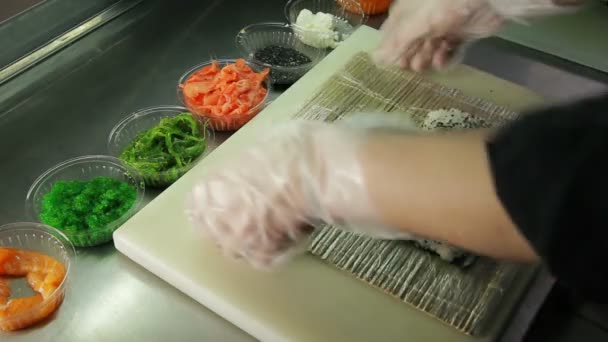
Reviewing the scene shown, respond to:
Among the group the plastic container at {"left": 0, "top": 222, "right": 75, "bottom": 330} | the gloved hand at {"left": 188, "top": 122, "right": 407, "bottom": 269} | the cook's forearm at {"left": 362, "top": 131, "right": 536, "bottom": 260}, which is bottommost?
the plastic container at {"left": 0, "top": 222, "right": 75, "bottom": 330}

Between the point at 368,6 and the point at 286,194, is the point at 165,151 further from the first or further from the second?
the point at 368,6

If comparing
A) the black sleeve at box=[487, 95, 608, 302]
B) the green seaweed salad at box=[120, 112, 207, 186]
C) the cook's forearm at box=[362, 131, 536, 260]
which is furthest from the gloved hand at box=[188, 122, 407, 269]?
the green seaweed salad at box=[120, 112, 207, 186]

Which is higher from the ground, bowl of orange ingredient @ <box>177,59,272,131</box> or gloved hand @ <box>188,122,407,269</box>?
gloved hand @ <box>188,122,407,269</box>

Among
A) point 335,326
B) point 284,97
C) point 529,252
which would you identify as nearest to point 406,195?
point 529,252

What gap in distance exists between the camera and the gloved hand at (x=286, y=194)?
1.93ft

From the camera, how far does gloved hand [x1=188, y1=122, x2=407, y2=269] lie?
59 centimetres

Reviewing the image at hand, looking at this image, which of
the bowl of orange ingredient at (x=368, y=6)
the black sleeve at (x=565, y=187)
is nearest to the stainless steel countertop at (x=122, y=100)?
the bowl of orange ingredient at (x=368, y=6)

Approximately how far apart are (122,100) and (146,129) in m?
0.11

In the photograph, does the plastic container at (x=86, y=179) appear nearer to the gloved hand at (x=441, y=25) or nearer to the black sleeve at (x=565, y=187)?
the gloved hand at (x=441, y=25)

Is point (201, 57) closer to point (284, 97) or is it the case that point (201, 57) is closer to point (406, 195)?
point (284, 97)

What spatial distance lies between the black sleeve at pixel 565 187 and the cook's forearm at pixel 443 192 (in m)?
0.03

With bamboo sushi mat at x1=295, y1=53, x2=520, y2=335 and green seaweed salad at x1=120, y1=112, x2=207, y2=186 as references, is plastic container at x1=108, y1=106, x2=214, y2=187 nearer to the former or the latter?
green seaweed salad at x1=120, y1=112, x2=207, y2=186

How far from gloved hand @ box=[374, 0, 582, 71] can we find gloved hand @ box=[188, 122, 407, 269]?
14.1 inches

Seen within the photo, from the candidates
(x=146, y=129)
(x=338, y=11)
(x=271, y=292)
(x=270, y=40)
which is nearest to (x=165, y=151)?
(x=146, y=129)
